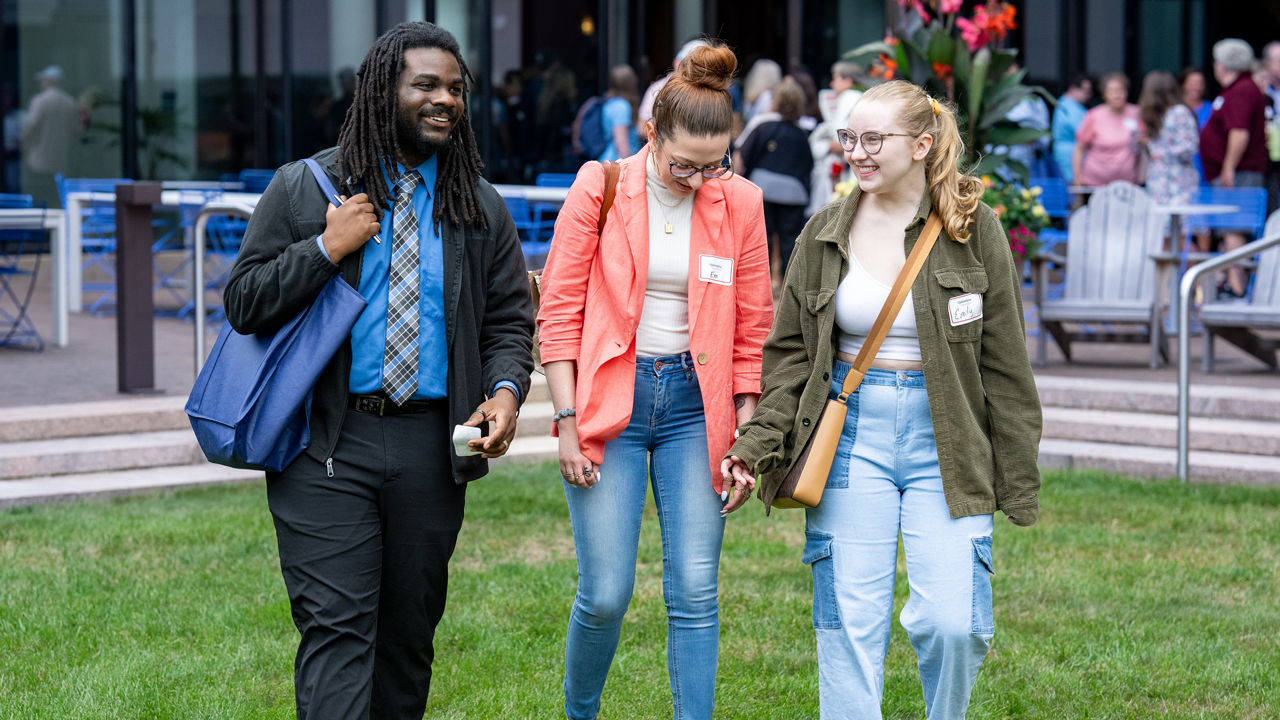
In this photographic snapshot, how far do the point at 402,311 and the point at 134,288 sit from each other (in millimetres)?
5549

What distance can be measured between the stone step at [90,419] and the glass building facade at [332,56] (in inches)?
329

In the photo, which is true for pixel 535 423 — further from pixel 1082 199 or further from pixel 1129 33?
pixel 1129 33

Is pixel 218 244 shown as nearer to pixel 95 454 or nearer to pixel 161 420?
pixel 161 420

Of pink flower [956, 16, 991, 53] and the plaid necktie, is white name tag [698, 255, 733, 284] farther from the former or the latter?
pink flower [956, 16, 991, 53]

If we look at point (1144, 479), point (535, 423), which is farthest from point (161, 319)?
point (1144, 479)

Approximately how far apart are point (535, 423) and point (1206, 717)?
4889 mm

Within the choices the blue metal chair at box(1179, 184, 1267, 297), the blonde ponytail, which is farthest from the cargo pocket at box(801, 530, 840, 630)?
the blue metal chair at box(1179, 184, 1267, 297)

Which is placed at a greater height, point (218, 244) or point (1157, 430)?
point (218, 244)

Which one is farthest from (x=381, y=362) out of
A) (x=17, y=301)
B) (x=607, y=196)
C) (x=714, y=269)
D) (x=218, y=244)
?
(x=218, y=244)

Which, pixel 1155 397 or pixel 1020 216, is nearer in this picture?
pixel 1155 397

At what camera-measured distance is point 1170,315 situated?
10047 millimetres

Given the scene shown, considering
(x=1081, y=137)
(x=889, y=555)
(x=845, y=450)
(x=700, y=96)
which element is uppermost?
(x=1081, y=137)

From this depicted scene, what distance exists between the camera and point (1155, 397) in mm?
8562

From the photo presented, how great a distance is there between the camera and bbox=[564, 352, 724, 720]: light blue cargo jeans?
12.0ft
